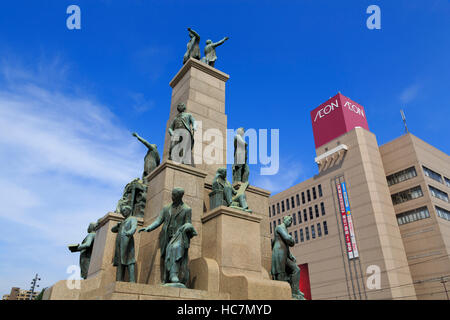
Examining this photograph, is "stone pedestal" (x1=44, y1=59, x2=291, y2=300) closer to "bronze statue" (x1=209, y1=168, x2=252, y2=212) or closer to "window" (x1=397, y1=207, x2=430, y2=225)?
"bronze statue" (x1=209, y1=168, x2=252, y2=212)

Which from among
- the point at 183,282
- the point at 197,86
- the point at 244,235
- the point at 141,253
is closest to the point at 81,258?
the point at 141,253

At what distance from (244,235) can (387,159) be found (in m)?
65.7

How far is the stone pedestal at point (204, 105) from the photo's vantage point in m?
14.4

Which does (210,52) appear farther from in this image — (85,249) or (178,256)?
(178,256)

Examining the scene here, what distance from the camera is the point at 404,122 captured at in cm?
6875

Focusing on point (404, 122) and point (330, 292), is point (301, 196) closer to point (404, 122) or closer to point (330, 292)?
point (330, 292)

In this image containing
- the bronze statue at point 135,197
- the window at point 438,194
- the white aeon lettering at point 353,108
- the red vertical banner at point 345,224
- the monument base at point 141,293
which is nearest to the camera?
the monument base at point 141,293

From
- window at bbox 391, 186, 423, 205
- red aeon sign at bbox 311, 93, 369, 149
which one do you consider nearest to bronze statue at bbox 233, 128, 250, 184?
window at bbox 391, 186, 423, 205

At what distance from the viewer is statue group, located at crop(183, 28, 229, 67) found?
1789 centimetres

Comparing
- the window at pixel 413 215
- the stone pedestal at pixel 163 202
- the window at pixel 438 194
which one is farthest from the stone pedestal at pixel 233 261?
the window at pixel 438 194

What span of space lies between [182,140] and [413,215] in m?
59.9

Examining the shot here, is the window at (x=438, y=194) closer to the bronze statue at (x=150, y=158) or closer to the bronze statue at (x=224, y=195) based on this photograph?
the bronze statue at (x=224, y=195)

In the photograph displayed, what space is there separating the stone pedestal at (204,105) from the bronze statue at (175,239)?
13.9ft

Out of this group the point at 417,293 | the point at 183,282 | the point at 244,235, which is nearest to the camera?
the point at 183,282
